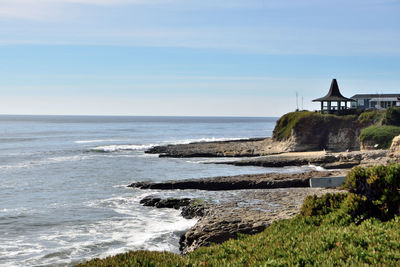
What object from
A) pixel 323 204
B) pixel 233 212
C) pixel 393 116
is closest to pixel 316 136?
pixel 393 116

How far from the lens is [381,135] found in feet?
171

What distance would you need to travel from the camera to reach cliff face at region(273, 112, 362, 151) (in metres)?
62.2

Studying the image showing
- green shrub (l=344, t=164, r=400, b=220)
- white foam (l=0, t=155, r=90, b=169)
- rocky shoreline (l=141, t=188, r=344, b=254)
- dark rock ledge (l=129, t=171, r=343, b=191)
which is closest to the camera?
green shrub (l=344, t=164, r=400, b=220)

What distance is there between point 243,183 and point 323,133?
34488 mm

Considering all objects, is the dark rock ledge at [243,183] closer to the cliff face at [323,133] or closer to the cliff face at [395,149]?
the cliff face at [395,149]

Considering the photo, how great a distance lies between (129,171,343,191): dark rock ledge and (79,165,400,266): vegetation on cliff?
61.8 feet

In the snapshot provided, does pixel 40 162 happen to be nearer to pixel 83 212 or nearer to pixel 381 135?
pixel 83 212

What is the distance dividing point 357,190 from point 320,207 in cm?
134

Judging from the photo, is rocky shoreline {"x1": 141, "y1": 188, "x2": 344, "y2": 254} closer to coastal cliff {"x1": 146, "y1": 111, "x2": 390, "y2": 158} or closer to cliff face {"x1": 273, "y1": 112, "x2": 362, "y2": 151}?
coastal cliff {"x1": 146, "y1": 111, "x2": 390, "y2": 158}

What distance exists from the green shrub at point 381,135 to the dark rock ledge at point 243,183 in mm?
20798

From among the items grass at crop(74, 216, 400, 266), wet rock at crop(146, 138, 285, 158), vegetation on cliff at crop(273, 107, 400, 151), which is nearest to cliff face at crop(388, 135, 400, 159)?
vegetation on cliff at crop(273, 107, 400, 151)

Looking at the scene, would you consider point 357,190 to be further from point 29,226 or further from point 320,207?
point 29,226

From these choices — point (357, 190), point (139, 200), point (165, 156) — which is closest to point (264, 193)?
point (139, 200)

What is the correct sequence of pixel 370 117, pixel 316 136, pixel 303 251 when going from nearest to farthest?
pixel 303 251 < pixel 370 117 < pixel 316 136
